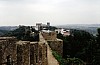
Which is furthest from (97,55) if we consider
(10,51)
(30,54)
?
(10,51)

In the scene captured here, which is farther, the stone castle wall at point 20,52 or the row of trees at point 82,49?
the row of trees at point 82,49

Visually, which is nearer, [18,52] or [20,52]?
[18,52]

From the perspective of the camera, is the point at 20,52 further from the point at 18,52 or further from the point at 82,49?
the point at 82,49

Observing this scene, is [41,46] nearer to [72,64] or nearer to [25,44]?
[25,44]

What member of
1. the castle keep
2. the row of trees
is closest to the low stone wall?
the castle keep

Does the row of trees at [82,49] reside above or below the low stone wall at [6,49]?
below

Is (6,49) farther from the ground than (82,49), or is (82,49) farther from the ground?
(6,49)

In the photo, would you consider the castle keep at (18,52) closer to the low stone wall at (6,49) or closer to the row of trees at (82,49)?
the low stone wall at (6,49)

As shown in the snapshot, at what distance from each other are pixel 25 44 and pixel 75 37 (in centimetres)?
3180

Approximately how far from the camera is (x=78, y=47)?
38781mm

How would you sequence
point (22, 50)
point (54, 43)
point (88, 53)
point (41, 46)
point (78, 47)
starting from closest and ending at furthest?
1. point (22, 50)
2. point (41, 46)
3. point (54, 43)
4. point (88, 53)
5. point (78, 47)

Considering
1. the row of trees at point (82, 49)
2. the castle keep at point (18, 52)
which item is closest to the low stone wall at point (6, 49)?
the castle keep at point (18, 52)

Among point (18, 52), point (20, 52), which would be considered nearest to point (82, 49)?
point (20, 52)

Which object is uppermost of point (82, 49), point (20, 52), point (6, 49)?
point (6, 49)
